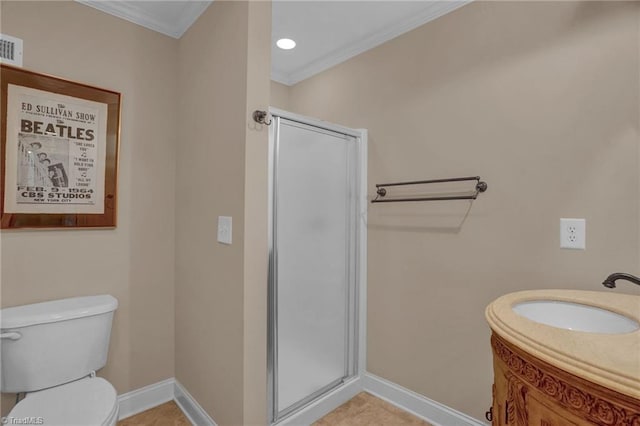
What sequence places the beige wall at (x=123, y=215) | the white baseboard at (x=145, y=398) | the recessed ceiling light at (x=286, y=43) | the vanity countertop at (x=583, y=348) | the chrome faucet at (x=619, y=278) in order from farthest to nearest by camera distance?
the recessed ceiling light at (x=286, y=43) < the white baseboard at (x=145, y=398) < the beige wall at (x=123, y=215) < the chrome faucet at (x=619, y=278) < the vanity countertop at (x=583, y=348)

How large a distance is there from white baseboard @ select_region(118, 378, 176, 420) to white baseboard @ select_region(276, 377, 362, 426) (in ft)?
2.70

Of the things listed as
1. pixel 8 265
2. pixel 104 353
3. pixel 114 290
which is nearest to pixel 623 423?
pixel 104 353

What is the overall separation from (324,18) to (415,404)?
2414 mm

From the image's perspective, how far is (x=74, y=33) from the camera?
1705 mm

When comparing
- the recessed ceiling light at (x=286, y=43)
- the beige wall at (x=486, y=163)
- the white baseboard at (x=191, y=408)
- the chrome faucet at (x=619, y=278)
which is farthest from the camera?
the recessed ceiling light at (x=286, y=43)

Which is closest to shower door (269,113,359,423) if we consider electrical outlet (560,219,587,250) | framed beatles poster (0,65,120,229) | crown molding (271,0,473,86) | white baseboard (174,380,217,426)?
white baseboard (174,380,217,426)

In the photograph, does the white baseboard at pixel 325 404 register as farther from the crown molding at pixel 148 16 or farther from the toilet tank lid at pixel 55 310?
the crown molding at pixel 148 16

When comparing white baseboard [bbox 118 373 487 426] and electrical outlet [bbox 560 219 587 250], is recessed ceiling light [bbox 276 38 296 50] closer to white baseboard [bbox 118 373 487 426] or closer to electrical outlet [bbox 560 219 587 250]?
electrical outlet [bbox 560 219 587 250]

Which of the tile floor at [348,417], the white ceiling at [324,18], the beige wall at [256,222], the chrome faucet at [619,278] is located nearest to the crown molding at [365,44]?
the white ceiling at [324,18]

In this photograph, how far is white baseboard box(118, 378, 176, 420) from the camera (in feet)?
6.04

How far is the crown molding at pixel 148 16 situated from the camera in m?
1.77

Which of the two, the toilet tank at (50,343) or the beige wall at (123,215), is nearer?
the toilet tank at (50,343)

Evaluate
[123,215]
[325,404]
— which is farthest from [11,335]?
[325,404]

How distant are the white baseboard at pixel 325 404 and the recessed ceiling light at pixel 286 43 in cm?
233
